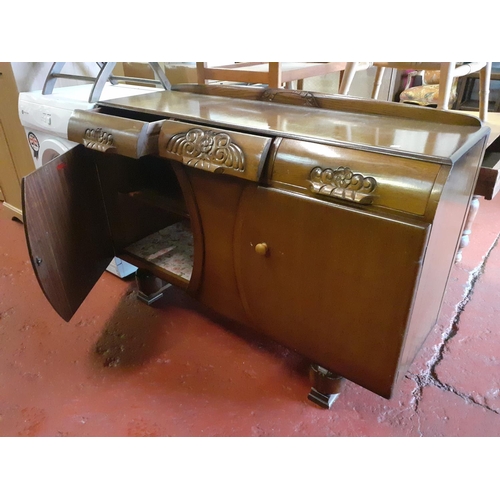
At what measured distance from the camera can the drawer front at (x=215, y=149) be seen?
40.6 inches

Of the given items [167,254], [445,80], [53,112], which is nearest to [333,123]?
[445,80]

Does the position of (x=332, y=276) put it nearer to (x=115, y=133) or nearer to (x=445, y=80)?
(x=115, y=133)

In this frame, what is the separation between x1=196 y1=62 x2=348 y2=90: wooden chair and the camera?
182 centimetres

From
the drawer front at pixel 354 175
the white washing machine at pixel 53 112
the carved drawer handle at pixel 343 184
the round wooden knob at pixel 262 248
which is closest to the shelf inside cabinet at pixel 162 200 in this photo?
the white washing machine at pixel 53 112

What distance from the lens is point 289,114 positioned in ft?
4.21

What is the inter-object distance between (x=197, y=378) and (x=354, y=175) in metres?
0.94

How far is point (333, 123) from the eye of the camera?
1.17m

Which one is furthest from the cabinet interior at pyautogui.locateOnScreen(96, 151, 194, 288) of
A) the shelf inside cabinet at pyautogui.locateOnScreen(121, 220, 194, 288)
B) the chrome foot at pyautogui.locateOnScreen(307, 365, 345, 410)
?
the chrome foot at pyautogui.locateOnScreen(307, 365, 345, 410)

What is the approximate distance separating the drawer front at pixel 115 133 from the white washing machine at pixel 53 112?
0.48ft

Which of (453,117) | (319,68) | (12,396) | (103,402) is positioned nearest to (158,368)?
(103,402)

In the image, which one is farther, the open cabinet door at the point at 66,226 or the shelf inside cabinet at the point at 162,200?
the shelf inside cabinet at the point at 162,200

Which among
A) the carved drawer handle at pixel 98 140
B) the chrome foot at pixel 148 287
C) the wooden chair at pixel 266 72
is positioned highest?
the wooden chair at pixel 266 72

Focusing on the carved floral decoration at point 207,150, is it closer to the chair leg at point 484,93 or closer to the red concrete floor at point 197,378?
the red concrete floor at point 197,378

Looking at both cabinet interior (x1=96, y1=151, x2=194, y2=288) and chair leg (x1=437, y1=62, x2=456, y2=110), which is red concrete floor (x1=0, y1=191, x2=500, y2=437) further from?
chair leg (x1=437, y1=62, x2=456, y2=110)
